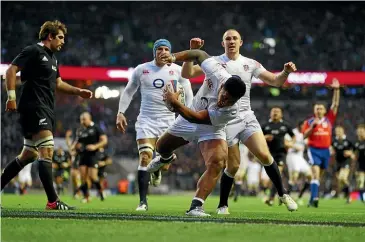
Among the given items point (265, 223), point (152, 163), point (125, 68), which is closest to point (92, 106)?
point (125, 68)

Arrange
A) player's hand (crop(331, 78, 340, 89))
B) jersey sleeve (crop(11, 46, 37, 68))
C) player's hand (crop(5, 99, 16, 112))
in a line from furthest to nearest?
player's hand (crop(331, 78, 340, 89)), jersey sleeve (crop(11, 46, 37, 68)), player's hand (crop(5, 99, 16, 112))

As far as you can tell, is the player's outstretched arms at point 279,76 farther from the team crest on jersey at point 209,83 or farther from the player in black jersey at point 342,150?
the player in black jersey at point 342,150

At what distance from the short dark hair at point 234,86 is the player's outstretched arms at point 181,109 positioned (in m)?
0.50

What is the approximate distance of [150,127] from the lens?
40.1ft

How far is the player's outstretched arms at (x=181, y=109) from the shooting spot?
9211mm

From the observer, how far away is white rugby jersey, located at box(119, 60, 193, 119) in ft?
40.5

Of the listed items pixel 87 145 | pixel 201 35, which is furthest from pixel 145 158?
pixel 201 35

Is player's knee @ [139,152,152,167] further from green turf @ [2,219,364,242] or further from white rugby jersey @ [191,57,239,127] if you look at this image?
green turf @ [2,219,364,242]

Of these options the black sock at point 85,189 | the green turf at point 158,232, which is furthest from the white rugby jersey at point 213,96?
the black sock at point 85,189

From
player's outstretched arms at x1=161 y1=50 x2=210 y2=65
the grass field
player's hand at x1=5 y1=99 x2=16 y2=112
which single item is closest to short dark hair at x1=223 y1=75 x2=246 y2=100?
player's outstretched arms at x1=161 y1=50 x2=210 y2=65

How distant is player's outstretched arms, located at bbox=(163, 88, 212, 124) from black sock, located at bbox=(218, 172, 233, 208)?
1.95 m

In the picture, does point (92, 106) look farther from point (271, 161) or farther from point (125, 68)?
point (271, 161)

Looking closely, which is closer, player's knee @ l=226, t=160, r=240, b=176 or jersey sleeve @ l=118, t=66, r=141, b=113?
player's knee @ l=226, t=160, r=240, b=176

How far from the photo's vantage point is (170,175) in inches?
1382
